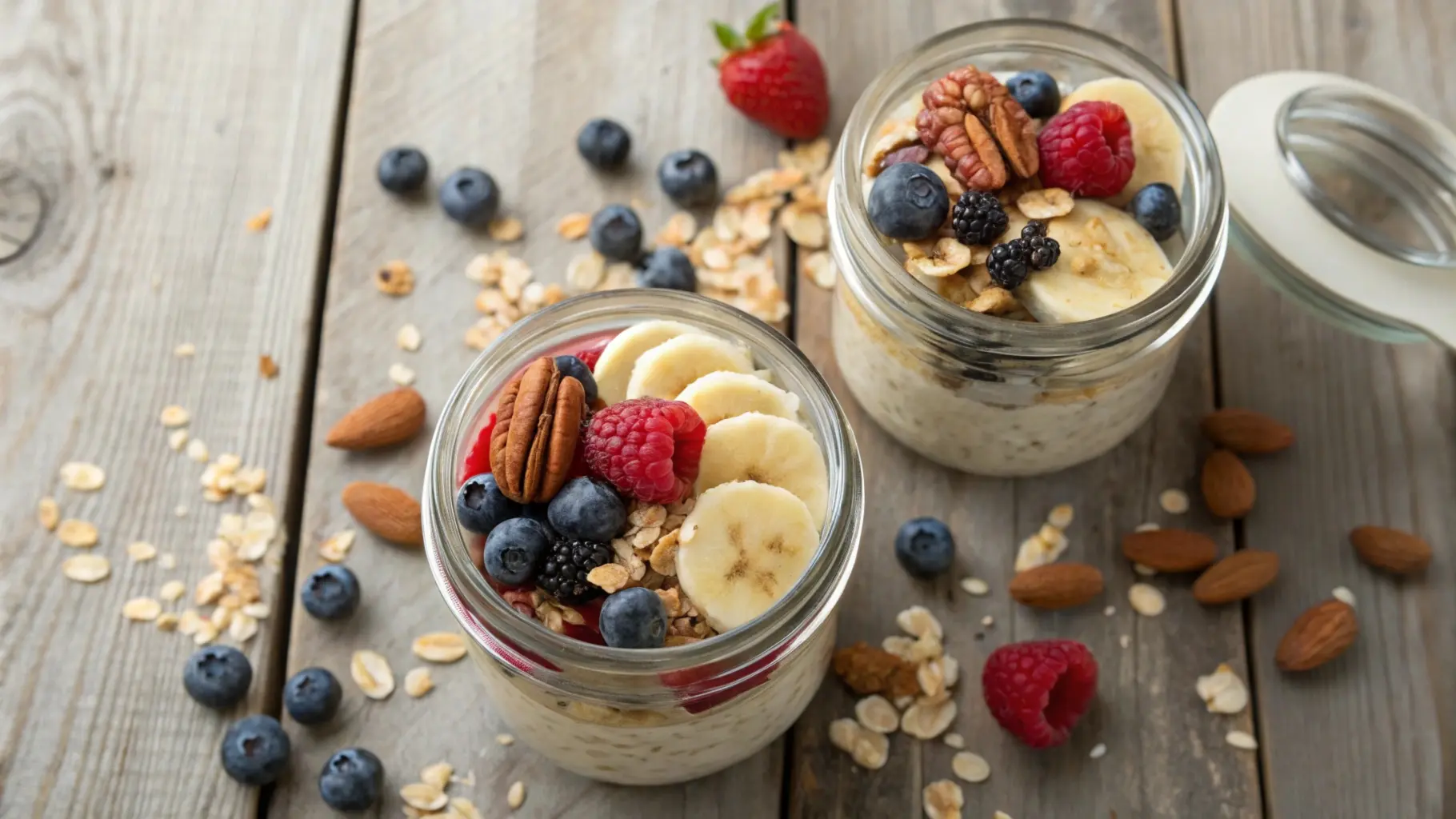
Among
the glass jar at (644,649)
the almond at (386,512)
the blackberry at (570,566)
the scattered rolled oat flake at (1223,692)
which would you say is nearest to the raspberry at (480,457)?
the glass jar at (644,649)

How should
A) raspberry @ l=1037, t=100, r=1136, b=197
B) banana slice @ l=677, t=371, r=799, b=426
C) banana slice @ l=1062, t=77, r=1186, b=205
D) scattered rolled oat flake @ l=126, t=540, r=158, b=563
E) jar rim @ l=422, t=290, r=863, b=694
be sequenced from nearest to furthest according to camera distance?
1. jar rim @ l=422, t=290, r=863, b=694
2. banana slice @ l=677, t=371, r=799, b=426
3. raspberry @ l=1037, t=100, r=1136, b=197
4. banana slice @ l=1062, t=77, r=1186, b=205
5. scattered rolled oat flake @ l=126, t=540, r=158, b=563

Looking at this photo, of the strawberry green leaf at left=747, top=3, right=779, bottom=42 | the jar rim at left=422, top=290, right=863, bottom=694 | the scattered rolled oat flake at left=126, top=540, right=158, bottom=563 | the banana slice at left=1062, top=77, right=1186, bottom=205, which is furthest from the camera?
the strawberry green leaf at left=747, top=3, right=779, bottom=42

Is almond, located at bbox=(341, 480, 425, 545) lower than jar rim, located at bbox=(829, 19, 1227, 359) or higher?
lower

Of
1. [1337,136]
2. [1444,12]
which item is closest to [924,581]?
[1337,136]

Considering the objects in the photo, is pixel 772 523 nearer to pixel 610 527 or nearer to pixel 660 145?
pixel 610 527

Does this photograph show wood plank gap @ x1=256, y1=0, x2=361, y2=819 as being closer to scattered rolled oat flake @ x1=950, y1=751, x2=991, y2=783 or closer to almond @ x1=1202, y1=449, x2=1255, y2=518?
scattered rolled oat flake @ x1=950, y1=751, x2=991, y2=783

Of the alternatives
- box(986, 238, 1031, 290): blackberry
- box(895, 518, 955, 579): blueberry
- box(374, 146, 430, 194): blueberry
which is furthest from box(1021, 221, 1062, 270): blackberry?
box(374, 146, 430, 194): blueberry
